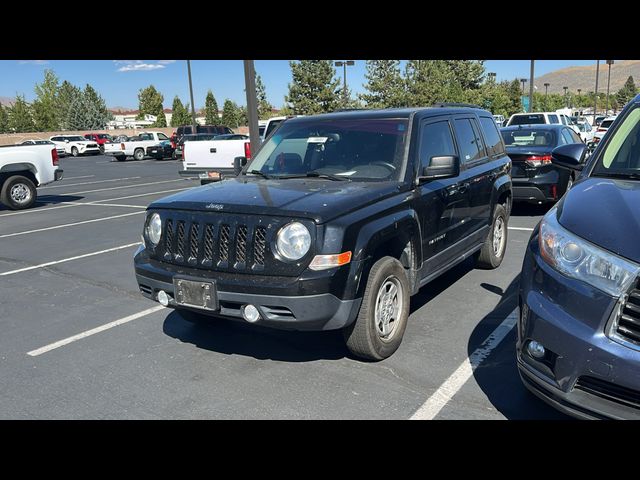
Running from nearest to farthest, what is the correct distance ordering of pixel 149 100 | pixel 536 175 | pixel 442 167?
pixel 442 167, pixel 536 175, pixel 149 100

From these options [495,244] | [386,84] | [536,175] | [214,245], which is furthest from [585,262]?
[386,84]

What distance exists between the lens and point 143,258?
14.0 ft

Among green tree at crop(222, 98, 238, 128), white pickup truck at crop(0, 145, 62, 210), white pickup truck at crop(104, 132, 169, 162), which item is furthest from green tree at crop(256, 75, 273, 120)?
white pickup truck at crop(0, 145, 62, 210)

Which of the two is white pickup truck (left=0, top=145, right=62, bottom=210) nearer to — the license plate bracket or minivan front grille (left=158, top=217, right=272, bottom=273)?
minivan front grille (left=158, top=217, right=272, bottom=273)

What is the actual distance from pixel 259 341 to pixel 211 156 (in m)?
10.2

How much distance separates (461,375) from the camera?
3.93 meters

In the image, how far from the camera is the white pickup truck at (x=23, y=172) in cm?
1348

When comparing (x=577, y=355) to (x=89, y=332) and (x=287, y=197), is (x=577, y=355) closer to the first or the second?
(x=287, y=197)

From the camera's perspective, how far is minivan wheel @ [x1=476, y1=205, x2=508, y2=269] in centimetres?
649

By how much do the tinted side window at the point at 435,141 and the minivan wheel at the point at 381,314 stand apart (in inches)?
45.0
